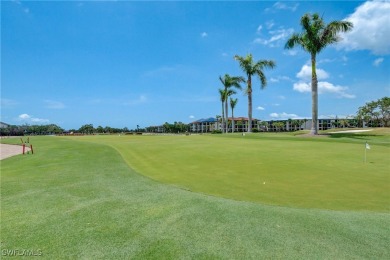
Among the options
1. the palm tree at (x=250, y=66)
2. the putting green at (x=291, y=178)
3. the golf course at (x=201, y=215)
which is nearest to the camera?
the golf course at (x=201, y=215)

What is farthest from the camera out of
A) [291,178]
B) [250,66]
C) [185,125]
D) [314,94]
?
[185,125]

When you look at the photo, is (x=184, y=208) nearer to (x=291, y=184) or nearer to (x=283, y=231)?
(x=283, y=231)

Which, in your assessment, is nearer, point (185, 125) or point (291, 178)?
point (291, 178)

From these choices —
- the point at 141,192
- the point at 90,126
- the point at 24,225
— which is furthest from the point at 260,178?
Answer: the point at 90,126

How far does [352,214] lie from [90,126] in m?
122

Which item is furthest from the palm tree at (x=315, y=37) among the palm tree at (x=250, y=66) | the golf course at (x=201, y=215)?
the golf course at (x=201, y=215)

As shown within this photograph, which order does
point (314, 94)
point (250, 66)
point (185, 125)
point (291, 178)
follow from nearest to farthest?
1. point (291, 178)
2. point (314, 94)
3. point (250, 66)
4. point (185, 125)

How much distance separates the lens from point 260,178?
28.0 ft

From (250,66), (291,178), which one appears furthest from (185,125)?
(291,178)

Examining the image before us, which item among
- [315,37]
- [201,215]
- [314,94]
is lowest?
[201,215]

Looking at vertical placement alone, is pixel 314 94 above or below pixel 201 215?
above

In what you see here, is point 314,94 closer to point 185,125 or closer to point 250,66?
point 250,66

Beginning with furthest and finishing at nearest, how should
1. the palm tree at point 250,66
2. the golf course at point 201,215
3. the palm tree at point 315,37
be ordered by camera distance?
the palm tree at point 250,66, the palm tree at point 315,37, the golf course at point 201,215

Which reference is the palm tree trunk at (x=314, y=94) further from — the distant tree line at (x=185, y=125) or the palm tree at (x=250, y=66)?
the distant tree line at (x=185, y=125)
